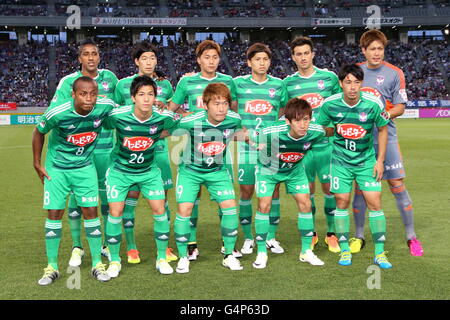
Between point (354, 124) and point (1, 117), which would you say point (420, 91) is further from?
point (354, 124)

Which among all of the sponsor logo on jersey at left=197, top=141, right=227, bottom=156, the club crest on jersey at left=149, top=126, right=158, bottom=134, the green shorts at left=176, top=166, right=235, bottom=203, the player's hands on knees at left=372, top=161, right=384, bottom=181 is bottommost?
the green shorts at left=176, top=166, right=235, bottom=203

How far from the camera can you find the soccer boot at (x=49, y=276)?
4758 mm

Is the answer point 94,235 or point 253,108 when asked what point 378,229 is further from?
point 94,235

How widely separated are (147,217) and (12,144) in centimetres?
1429

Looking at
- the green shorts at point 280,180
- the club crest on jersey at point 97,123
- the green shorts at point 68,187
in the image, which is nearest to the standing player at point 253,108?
the green shorts at point 280,180

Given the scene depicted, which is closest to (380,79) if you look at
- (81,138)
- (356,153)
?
(356,153)

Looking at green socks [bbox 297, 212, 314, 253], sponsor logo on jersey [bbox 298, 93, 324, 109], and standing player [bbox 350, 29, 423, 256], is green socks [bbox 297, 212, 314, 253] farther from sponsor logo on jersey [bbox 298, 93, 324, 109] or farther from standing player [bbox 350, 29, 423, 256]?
sponsor logo on jersey [bbox 298, 93, 324, 109]

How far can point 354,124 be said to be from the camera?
5.29 m

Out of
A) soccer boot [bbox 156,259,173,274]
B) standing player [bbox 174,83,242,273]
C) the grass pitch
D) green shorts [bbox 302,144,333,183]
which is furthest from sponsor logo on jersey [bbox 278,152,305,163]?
soccer boot [bbox 156,259,173,274]

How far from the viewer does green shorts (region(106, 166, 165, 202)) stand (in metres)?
5.09

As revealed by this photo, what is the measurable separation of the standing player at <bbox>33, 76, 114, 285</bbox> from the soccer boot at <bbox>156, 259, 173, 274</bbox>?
0.54 meters

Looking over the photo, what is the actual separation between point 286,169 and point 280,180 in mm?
138

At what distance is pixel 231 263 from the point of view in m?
5.20

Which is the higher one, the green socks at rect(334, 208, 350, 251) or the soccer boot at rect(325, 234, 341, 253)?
the green socks at rect(334, 208, 350, 251)
